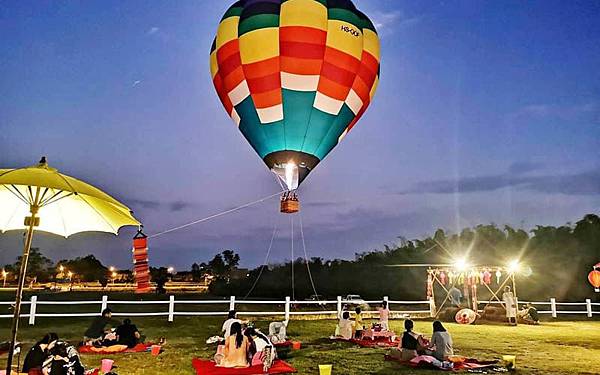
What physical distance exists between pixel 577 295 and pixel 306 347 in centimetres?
2552

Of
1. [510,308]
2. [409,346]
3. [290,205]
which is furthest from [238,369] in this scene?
[510,308]

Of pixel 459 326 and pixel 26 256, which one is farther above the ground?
pixel 26 256

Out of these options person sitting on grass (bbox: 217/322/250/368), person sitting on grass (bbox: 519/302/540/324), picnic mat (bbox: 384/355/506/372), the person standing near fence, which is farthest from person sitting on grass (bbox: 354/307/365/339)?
person sitting on grass (bbox: 519/302/540/324)

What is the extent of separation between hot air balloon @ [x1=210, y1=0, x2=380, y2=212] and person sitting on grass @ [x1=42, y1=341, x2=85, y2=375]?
8138 millimetres

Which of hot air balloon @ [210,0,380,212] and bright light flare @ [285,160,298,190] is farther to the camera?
bright light flare @ [285,160,298,190]

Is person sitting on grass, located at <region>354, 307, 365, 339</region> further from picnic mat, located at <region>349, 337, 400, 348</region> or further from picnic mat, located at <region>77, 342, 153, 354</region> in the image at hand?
picnic mat, located at <region>77, 342, 153, 354</region>

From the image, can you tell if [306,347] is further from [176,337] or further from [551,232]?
[551,232]

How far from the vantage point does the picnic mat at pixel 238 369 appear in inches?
338

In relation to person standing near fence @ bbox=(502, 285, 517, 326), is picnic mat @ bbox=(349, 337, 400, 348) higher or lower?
lower

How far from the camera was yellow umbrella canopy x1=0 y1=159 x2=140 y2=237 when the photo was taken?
6.63 m

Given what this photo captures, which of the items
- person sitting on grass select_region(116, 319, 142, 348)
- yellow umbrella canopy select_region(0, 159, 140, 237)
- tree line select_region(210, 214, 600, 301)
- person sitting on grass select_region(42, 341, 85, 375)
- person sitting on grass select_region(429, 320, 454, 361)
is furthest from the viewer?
tree line select_region(210, 214, 600, 301)

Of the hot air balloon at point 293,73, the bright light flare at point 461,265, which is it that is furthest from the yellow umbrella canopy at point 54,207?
the bright light flare at point 461,265

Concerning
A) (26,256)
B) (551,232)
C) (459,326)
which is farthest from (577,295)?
(26,256)

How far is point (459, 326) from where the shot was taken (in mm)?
17719
